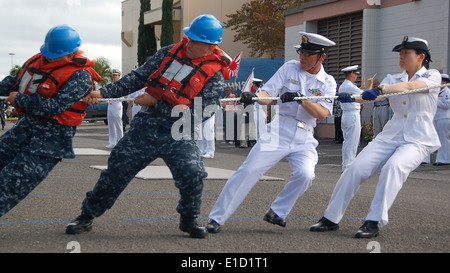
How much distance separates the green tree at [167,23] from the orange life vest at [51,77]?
37853 millimetres

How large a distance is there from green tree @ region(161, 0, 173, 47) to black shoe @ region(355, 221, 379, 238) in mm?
38105

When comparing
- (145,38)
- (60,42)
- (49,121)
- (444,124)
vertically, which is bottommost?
(444,124)

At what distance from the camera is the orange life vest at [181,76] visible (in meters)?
5.68

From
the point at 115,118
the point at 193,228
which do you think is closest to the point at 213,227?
the point at 193,228

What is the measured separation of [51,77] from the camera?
5.67 metres

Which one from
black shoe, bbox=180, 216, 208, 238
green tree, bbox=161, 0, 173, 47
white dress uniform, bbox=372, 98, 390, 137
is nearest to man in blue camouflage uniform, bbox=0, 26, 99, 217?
black shoe, bbox=180, 216, 208, 238

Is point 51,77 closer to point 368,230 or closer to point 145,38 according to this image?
point 368,230

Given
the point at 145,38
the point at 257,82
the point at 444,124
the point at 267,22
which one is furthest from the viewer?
the point at 145,38

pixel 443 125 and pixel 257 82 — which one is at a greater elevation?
pixel 257 82

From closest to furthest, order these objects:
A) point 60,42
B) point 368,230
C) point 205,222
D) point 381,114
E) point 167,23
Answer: point 60,42
point 368,230
point 205,222
point 381,114
point 167,23

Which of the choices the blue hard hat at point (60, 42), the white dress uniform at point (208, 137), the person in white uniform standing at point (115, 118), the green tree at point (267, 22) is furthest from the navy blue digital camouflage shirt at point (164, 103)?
the green tree at point (267, 22)

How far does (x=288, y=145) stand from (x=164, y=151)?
51.3 inches

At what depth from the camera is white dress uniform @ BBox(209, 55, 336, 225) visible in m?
6.28

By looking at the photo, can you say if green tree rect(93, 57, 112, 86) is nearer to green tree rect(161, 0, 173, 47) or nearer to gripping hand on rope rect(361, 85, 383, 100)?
green tree rect(161, 0, 173, 47)
